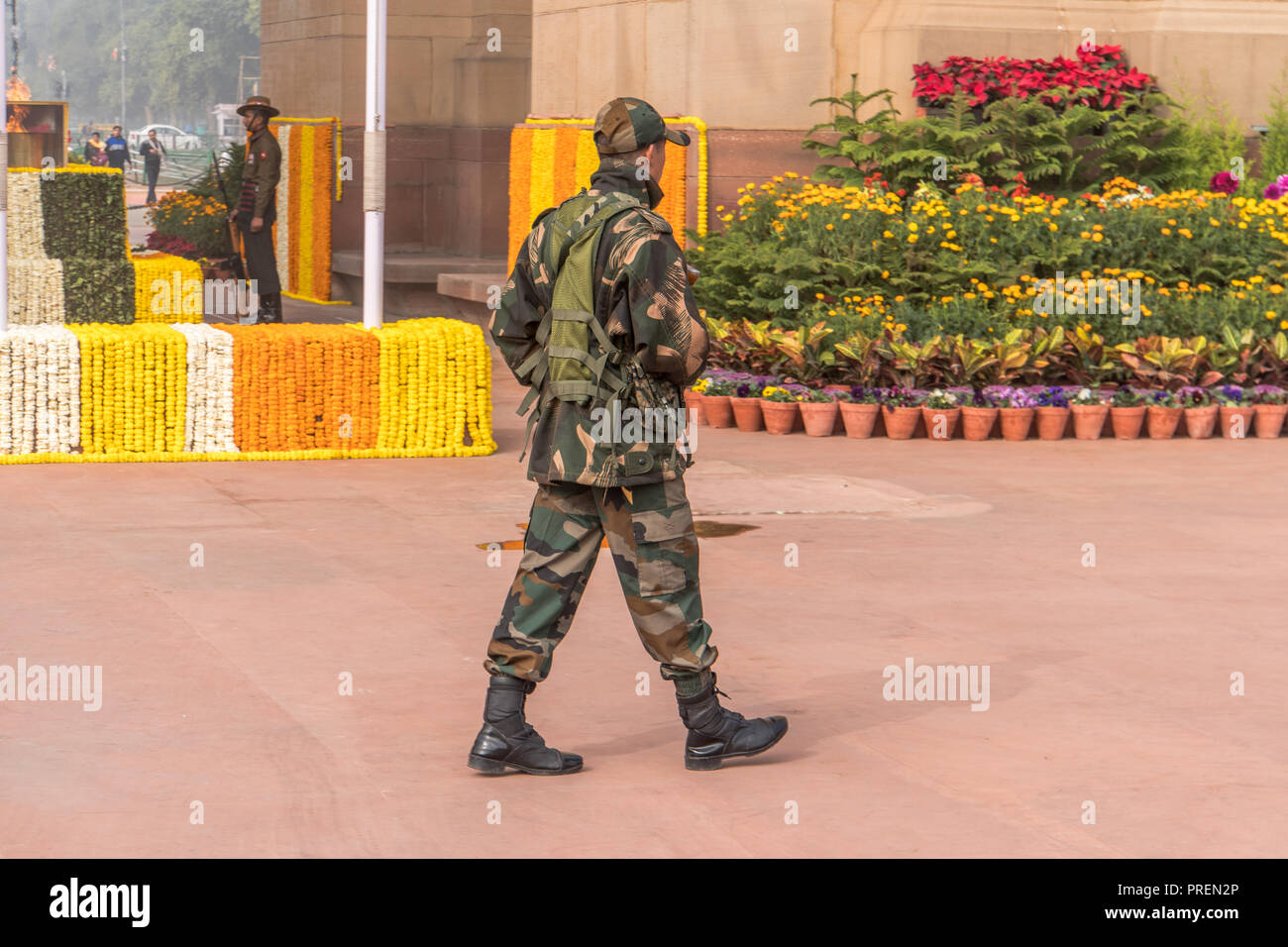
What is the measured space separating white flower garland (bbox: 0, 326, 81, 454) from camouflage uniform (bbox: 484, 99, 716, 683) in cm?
589

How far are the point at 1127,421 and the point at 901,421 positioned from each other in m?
1.52

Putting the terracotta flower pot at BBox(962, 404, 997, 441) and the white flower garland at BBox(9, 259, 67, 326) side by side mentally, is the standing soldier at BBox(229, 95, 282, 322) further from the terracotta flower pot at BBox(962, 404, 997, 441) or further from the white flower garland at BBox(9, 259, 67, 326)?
the terracotta flower pot at BBox(962, 404, 997, 441)

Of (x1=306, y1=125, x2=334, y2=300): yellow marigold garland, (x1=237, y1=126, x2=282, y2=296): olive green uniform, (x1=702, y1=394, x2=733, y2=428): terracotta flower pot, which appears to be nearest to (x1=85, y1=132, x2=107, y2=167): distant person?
(x1=306, y1=125, x2=334, y2=300): yellow marigold garland

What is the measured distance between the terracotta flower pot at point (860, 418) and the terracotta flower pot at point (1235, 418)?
2364mm

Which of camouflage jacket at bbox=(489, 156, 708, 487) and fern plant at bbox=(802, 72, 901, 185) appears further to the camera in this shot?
fern plant at bbox=(802, 72, 901, 185)

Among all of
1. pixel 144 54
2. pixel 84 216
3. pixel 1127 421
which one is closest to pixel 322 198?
pixel 84 216

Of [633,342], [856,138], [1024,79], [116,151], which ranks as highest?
[116,151]

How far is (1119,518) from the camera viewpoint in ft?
31.7

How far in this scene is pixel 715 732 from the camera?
5.55m

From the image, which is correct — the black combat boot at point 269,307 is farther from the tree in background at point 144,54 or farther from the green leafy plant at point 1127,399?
the tree in background at point 144,54

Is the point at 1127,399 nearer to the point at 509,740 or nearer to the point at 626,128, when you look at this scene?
the point at 626,128

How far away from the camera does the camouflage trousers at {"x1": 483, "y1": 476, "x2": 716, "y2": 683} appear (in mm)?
5414
